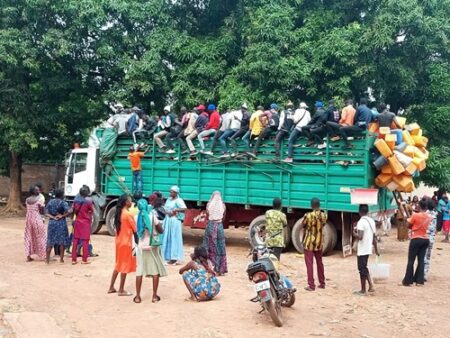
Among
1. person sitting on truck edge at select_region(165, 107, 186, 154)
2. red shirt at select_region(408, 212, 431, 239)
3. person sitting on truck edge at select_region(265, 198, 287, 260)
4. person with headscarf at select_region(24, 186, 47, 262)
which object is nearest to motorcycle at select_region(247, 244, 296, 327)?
person sitting on truck edge at select_region(265, 198, 287, 260)

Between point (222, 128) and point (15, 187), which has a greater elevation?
point (222, 128)

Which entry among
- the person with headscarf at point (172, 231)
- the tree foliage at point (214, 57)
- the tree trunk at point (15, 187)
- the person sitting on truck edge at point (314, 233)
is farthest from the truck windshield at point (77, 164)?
the person sitting on truck edge at point (314, 233)

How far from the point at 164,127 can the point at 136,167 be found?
4.10 feet

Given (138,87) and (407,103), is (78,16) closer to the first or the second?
(138,87)

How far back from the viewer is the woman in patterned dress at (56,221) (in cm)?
946

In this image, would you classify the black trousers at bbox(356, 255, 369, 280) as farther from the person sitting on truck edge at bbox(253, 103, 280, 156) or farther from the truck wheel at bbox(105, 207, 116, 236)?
the truck wheel at bbox(105, 207, 116, 236)

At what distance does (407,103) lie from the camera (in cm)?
1656

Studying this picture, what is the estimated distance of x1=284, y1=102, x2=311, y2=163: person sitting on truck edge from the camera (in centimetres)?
1035

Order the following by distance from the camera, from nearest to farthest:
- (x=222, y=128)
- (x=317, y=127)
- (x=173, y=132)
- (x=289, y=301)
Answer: (x=289, y=301)
(x=317, y=127)
(x=222, y=128)
(x=173, y=132)

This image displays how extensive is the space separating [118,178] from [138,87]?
12.9ft

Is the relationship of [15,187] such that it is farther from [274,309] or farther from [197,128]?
[274,309]

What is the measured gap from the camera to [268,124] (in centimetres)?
1084

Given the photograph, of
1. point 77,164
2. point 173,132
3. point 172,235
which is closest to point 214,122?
point 173,132

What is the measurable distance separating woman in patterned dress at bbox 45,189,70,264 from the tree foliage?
6.31m
